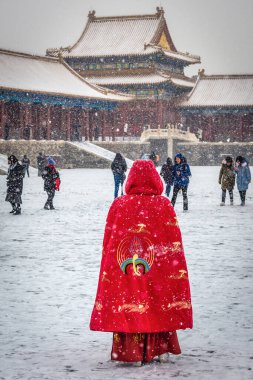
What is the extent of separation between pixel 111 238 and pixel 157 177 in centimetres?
47

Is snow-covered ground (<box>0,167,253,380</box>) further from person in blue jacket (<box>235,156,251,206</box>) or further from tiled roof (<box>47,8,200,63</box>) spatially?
tiled roof (<box>47,8,200,63</box>)

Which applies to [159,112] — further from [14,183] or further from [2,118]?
[14,183]

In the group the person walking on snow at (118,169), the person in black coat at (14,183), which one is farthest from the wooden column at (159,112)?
the person in black coat at (14,183)

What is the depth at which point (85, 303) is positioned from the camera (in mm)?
7016

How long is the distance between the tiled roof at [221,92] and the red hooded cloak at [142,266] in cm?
5206

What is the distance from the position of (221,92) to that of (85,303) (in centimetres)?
5213

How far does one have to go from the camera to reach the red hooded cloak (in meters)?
4.79

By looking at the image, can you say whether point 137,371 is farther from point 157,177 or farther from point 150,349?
point 157,177

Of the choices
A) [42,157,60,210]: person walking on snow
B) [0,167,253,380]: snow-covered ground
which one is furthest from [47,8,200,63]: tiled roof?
[0,167,253,380]: snow-covered ground

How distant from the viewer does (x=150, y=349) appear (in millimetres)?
4863

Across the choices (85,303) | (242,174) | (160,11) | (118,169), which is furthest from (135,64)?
(85,303)

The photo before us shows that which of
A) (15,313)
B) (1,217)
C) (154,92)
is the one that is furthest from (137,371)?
(154,92)

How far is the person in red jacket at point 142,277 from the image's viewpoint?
15.7ft

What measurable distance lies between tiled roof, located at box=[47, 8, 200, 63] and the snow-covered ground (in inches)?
1789
